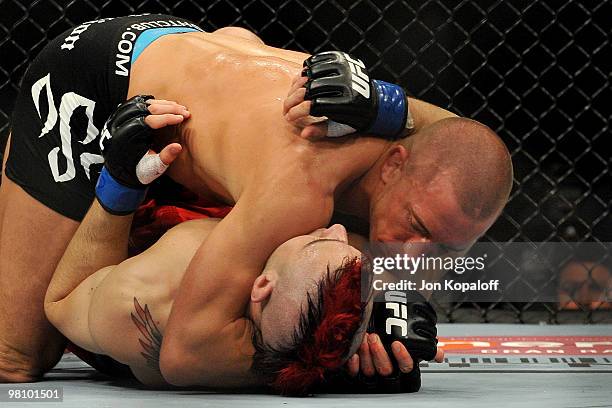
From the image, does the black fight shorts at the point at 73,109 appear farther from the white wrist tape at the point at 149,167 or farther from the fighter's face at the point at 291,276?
the fighter's face at the point at 291,276

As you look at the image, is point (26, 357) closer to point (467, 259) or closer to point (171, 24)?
point (171, 24)

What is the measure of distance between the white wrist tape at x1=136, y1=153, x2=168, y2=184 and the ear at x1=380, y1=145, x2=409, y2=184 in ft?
1.19

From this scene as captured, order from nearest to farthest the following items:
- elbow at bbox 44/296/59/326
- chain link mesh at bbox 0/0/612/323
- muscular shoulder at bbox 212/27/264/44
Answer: elbow at bbox 44/296/59/326
muscular shoulder at bbox 212/27/264/44
chain link mesh at bbox 0/0/612/323

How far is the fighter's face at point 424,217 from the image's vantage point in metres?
1.59

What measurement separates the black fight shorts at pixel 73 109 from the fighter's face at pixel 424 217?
0.56m

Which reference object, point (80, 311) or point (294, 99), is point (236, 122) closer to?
point (294, 99)

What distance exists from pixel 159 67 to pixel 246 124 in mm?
295

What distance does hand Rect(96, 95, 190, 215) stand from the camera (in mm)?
1631

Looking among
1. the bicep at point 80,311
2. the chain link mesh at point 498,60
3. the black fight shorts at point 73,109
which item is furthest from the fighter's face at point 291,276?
the chain link mesh at point 498,60

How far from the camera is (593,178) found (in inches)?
121

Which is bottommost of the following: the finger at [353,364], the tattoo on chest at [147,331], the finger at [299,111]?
the tattoo on chest at [147,331]

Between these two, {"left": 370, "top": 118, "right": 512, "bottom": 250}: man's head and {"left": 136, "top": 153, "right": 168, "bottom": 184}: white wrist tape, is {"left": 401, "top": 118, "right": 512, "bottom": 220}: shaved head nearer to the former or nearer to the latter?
{"left": 370, "top": 118, "right": 512, "bottom": 250}: man's head

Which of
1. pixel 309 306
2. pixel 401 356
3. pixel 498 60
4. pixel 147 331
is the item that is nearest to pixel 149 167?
pixel 147 331

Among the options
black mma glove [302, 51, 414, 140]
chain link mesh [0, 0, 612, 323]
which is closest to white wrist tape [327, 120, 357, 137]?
black mma glove [302, 51, 414, 140]
